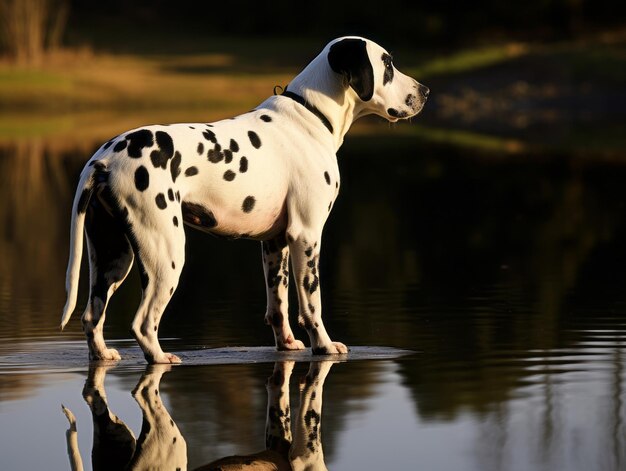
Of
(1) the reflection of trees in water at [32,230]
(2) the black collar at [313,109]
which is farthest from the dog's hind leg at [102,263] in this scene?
(1) the reflection of trees in water at [32,230]

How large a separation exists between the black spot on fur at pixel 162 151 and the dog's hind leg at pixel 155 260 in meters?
0.27

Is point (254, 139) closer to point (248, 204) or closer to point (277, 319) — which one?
point (248, 204)

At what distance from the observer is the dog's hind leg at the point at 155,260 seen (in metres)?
8.55

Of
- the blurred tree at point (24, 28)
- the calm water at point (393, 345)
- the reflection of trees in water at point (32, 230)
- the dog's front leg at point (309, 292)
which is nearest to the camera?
the calm water at point (393, 345)

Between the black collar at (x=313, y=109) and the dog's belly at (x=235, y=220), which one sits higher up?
the black collar at (x=313, y=109)

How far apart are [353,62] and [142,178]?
182 centimetres

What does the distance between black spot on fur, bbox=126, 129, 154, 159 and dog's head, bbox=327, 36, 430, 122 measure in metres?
1.54

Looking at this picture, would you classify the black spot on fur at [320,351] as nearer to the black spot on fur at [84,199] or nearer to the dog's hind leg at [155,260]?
the dog's hind leg at [155,260]

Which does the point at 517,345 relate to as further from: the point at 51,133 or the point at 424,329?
the point at 51,133

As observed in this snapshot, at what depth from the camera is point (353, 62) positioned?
9695 mm

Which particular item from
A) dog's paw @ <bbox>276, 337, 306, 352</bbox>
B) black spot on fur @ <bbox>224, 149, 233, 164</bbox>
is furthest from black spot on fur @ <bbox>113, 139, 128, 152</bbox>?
dog's paw @ <bbox>276, 337, 306, 352</bbox>

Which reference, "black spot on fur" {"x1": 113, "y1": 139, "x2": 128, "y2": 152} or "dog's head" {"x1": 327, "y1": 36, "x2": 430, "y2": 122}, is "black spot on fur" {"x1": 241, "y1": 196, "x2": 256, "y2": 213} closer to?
"black spot on fur" {"x1": 113, "y1": 139, "x2": 128, "y2": 152}

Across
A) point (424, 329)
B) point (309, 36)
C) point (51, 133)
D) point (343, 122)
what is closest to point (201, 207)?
point (343, 122)

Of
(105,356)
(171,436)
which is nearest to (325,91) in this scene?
(105,356)
